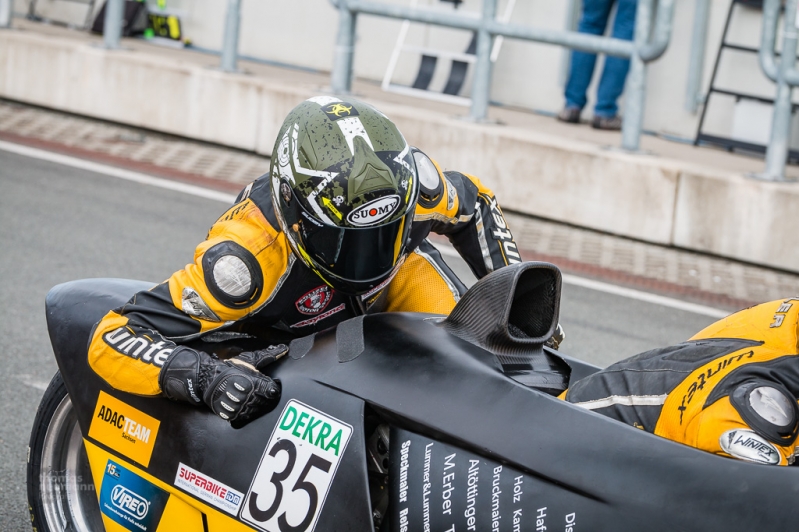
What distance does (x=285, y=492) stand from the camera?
2225 mm

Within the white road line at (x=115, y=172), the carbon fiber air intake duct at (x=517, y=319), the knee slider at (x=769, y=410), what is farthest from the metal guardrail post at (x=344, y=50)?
the knee slider at (x=769, y=410)

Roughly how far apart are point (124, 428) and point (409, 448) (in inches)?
34.7

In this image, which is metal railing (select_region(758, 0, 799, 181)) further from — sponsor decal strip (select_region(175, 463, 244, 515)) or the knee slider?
sponsor decal strip (select_region(175, 463, 244, 515))

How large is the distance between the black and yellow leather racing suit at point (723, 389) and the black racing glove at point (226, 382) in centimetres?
70

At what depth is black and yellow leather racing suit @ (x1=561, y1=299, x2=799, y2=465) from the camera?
1844 mm

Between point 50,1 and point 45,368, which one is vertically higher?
point 50,1

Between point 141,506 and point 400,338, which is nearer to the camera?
point 400,338

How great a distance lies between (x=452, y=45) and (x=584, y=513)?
9143 millimetres

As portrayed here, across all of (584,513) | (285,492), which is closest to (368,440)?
(285,492)

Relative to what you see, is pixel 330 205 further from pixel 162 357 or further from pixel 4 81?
pixel 4 81

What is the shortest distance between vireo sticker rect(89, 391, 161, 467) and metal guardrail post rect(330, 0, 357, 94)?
5.48m

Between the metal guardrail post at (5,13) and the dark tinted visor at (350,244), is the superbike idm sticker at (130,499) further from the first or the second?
the metal guardrail post at (5,13)

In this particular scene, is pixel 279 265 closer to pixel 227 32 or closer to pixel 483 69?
pixel 483 69

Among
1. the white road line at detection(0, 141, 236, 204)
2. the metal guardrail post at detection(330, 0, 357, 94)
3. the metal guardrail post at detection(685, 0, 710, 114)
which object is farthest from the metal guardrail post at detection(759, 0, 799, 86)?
the white road line at detection(0, 141, 236, 204)
